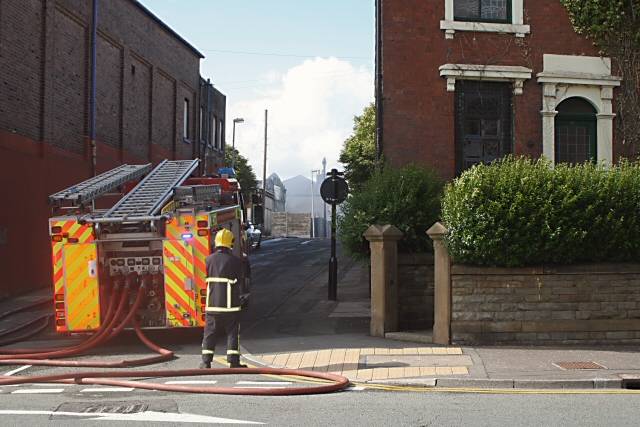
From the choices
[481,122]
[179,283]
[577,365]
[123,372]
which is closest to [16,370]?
[123,372]

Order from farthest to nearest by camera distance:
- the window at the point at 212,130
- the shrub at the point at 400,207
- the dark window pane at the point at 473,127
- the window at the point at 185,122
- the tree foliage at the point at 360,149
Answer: the tree foliage at the point at 360,149
the window at the point at 212,130
the window at the point at 185,122
the dark window pane at the point at 473,127
the shrub at the point at 400,207

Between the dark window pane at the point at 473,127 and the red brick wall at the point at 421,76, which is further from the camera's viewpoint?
the dark window pane at the point at 473,127

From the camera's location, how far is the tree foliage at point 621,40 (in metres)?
16.9

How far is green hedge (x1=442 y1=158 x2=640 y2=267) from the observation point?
474 inches

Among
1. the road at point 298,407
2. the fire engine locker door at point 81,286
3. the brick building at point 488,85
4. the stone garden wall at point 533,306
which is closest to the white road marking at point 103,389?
the road at point 298,407

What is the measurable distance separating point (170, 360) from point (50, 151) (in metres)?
10.7

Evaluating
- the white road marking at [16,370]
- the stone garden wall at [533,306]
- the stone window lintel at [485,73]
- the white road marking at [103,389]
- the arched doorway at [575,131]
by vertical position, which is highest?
the stone window lintel at [485,73]

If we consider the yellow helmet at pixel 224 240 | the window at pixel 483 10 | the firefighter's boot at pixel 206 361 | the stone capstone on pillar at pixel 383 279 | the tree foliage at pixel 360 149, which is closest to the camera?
the firefighter's boot at pixel 206 361

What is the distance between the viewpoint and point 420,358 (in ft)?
36.3

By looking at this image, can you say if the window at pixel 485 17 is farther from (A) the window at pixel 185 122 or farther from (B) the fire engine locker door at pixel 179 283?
(A) the window at pixel 185 122

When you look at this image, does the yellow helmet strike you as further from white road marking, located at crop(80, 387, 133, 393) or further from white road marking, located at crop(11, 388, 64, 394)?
white road marking, located at crop(11, 388, 64, 394)

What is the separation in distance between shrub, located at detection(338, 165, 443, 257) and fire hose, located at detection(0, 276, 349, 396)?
4.42 metres

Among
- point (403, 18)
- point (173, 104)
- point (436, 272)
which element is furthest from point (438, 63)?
point (173, 104)

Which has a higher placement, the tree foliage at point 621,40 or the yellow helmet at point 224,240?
the tree foliage at point 621,40
